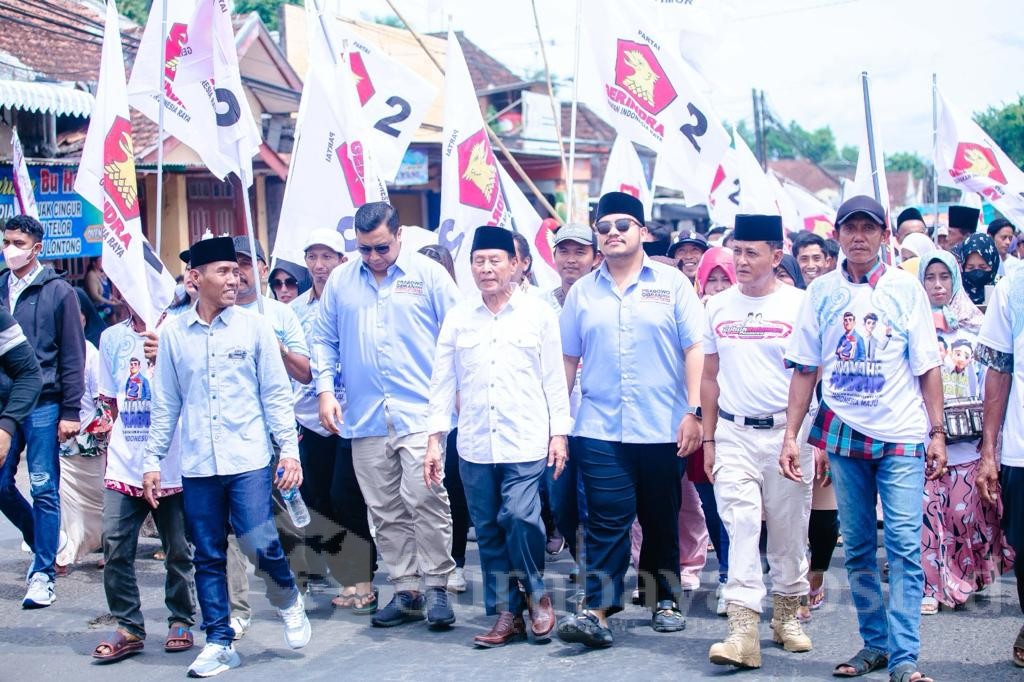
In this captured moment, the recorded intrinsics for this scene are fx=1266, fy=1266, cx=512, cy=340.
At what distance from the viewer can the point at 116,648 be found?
5.96 m

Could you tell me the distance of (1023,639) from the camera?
5.45m

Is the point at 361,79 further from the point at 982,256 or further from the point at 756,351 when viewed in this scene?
the point at 982,256

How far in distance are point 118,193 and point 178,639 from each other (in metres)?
2.31

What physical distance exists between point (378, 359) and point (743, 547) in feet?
6.96

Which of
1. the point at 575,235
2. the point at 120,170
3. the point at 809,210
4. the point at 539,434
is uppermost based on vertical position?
the point at 809,210

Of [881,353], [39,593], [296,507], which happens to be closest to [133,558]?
[296,507]

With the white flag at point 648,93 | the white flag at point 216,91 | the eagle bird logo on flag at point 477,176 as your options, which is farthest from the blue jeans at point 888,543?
the white flag at point 648,93

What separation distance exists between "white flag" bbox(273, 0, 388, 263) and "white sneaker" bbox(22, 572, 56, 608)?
2372 mm

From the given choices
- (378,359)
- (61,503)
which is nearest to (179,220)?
(61,503)

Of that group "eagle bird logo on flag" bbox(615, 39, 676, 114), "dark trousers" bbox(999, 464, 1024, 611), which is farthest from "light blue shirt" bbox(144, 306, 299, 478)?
"eagle bird logo on flag" bbox(615, 39, 676, 114)

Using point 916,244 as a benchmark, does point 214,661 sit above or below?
below

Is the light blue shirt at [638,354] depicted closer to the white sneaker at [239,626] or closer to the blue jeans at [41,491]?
the white sneaker at [239,626]

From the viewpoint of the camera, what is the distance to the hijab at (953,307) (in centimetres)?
720

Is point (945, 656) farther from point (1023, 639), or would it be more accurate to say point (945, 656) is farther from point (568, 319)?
point (568, 319)
